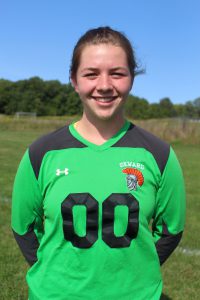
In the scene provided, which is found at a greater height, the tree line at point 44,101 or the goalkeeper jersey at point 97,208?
the goalkeeper jersey at point 97,208

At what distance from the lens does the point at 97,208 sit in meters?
2.13

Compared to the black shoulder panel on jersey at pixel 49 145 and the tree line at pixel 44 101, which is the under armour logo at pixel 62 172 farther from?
the tree line at pixel 44 101

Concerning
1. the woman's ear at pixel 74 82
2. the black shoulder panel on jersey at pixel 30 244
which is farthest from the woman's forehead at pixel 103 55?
the black shoulder panel on jersey at pixel 30 244

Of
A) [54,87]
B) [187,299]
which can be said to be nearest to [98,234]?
[187,299]

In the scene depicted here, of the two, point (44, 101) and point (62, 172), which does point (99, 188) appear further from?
point (44, 101)

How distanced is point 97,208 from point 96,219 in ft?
0.18

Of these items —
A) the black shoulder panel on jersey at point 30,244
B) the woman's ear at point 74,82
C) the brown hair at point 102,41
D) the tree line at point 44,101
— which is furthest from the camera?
the tree line at point 44,101

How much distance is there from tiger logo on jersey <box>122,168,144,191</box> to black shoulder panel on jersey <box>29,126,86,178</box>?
0.27 m

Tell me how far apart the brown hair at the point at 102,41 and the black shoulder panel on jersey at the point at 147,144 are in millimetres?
303

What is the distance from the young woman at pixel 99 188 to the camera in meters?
2.13

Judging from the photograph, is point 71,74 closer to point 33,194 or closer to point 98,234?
point 33,194

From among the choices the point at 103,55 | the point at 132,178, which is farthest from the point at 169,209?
the point at 103,55

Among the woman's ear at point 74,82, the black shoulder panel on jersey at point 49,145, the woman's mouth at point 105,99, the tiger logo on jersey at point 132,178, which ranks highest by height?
the woman's ear at point 74,82

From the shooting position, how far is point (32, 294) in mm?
2268
